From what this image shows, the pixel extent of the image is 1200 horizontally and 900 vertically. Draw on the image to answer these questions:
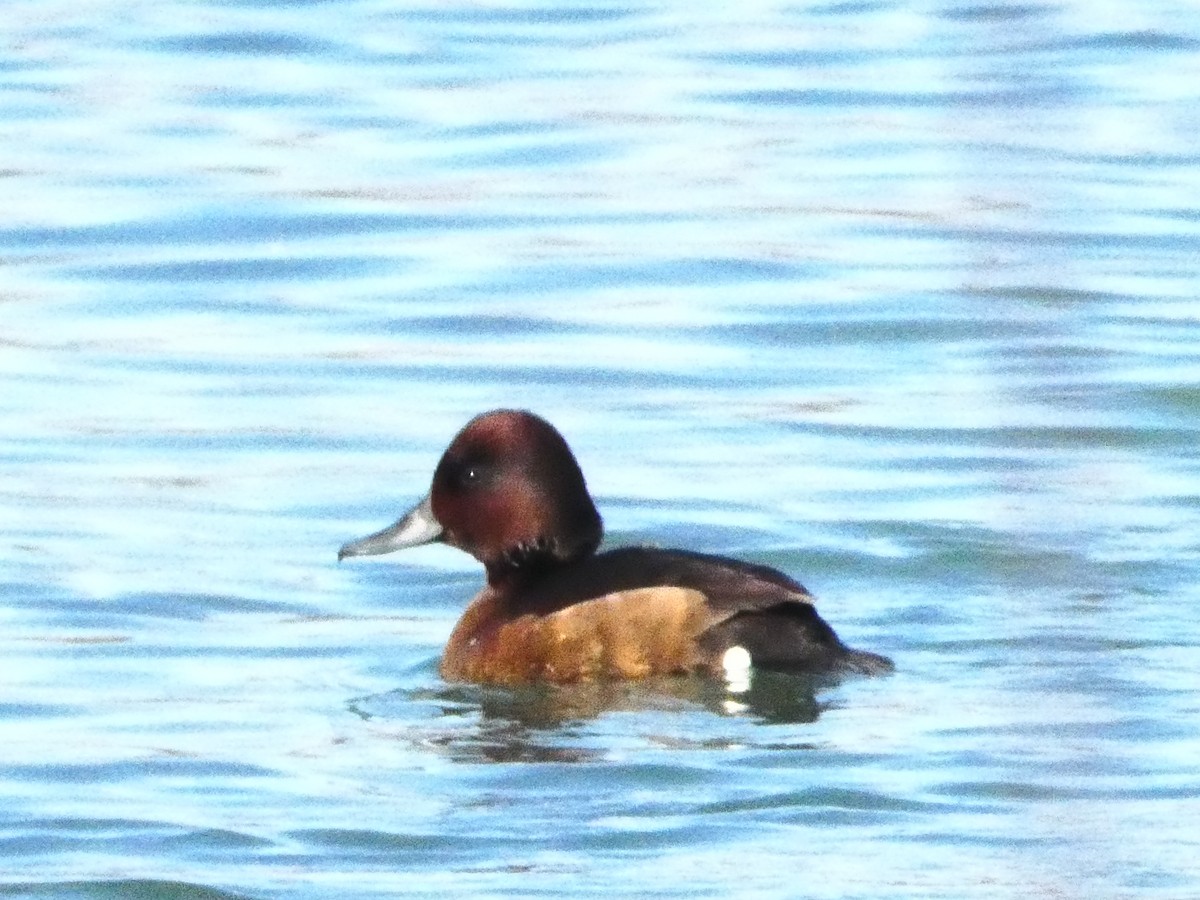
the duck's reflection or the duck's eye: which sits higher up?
the duck's eye

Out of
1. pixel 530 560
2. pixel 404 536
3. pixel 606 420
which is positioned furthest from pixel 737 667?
pixel 606 420

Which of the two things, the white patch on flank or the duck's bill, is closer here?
the white patch on flank

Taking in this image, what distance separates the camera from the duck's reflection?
6.75m

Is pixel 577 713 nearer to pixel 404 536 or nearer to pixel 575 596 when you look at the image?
pixel 575 596

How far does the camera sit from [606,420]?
434 inches

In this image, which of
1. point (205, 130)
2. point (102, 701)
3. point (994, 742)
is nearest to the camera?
point (994, 742)

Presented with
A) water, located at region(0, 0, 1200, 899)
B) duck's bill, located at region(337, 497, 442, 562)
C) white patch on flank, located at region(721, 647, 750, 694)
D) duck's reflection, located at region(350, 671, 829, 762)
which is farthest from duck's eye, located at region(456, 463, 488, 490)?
white patch on flank, located at region(721, 647, 750, 694)

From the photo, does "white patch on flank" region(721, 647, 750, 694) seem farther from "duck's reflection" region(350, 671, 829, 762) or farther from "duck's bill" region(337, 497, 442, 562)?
"duck's bill" region(337, 497, 442, 562)

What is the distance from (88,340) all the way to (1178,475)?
465 cm

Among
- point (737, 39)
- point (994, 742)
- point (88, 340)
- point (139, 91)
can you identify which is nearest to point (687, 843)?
point (994, 742)

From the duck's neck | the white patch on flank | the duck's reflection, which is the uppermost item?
the duck's neck

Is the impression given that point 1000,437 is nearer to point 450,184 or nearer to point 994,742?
point 994,742

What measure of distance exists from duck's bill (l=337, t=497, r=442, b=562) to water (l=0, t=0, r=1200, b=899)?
0.78ft

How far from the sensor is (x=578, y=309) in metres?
12.9
